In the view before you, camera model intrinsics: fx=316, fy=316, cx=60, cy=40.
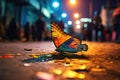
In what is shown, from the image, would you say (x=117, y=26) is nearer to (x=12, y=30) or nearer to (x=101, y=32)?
(x=101, y=32)

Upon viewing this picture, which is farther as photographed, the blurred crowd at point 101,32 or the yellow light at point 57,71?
the blurred crowd at point 101,32

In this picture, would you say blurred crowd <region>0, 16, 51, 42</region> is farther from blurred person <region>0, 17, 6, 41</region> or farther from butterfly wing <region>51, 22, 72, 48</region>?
butterfly wing <region>51, 22, 72, 48</region>

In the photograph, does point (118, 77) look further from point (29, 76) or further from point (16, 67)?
point (16, 67)

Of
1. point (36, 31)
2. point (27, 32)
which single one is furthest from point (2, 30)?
point (36, 31)

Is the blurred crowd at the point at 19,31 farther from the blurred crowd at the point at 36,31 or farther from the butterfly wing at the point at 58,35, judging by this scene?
the butterfly wing at the point at 58,35

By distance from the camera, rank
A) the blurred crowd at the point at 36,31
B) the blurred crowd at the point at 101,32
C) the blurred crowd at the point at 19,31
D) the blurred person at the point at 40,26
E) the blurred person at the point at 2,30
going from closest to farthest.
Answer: the blurred person at the point at 2,30
the blurred crowd at the point at 19,31
the blurred crowd at the point at 36,31
the blurred person at the point at 40,26
the blurred crowd at the point at 101,32

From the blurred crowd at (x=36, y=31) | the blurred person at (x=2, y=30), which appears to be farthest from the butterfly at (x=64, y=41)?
the blurred person at (x=2, y=30)

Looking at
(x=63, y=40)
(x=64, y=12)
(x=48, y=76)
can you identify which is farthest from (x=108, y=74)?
(x=64, y=12)
